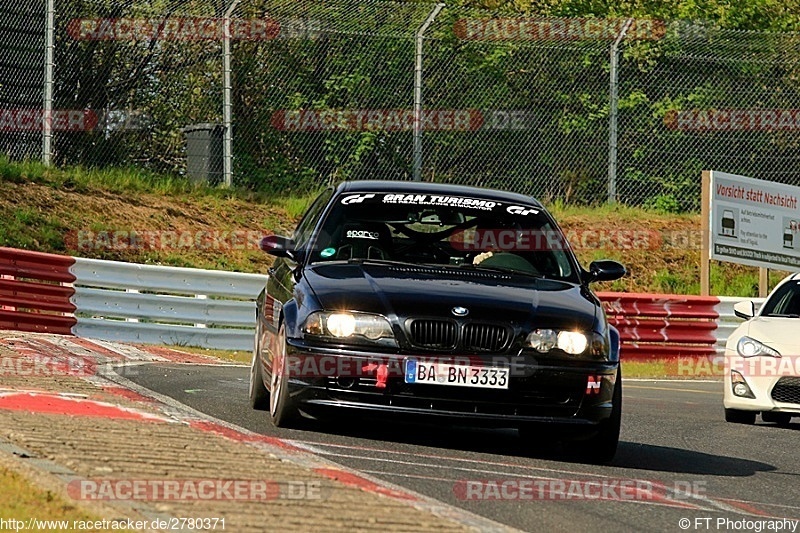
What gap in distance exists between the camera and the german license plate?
8.69 m

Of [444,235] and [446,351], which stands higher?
[444,235]

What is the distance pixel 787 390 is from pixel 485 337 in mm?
4796

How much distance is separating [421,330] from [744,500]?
75.6 inches

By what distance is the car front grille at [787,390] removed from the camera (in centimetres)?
1270

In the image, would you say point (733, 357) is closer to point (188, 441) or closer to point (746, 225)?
point (188, 441)

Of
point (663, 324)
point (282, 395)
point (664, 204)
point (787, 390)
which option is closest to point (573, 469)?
point (282, 395)

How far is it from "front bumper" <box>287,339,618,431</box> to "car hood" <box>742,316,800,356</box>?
4.48m

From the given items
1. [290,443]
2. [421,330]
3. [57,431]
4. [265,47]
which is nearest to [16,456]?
[57,431]

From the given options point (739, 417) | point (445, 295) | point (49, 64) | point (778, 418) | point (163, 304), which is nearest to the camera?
point (445, 295)

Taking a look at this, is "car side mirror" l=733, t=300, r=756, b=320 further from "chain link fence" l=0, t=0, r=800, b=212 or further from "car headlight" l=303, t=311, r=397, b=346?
"chain link fence" l=0, t=0, r=800, b=212

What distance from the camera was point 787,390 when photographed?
1274 centimetres

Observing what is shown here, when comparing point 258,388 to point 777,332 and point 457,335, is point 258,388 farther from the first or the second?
point 777,332

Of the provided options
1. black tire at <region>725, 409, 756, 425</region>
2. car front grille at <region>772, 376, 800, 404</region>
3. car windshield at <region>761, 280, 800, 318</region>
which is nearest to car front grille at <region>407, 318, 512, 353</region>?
car front grille at <region>772, 376, 800, 404</region>

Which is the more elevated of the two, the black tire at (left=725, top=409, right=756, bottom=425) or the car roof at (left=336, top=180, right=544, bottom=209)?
the car roof at (left=336, top=180, right=544, bottom=209)
